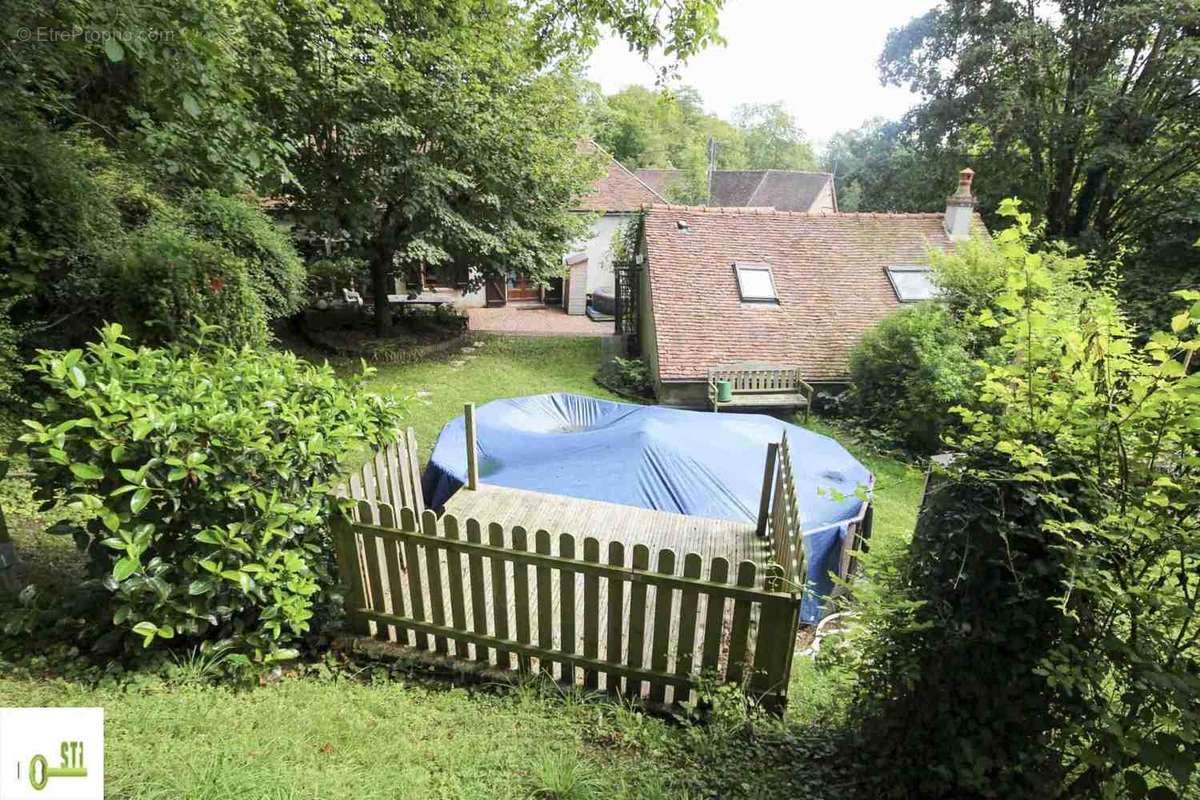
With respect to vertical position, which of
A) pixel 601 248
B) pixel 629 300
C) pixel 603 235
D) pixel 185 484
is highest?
pixel 603 235

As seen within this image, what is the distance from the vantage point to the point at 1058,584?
1815 mm

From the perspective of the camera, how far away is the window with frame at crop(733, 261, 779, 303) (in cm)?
1312

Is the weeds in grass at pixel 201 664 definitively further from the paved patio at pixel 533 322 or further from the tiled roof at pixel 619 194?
the tiled roof at pixel 619 194

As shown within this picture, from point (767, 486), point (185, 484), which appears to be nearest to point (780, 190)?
point (767, 486)

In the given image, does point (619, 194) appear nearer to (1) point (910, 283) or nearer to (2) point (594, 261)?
(2) point (594, 261)

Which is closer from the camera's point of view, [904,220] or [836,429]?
[836,429]

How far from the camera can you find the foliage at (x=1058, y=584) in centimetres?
164

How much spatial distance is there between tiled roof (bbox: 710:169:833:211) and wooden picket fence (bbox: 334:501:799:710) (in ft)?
115

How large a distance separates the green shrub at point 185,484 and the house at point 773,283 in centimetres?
944

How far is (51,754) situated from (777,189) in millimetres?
39106

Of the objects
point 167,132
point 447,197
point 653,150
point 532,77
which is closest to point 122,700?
point 167,132

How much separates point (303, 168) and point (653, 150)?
114 feet

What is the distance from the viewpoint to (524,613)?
3201 mm

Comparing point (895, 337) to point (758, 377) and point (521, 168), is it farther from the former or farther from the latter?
point (521, 168)
